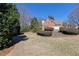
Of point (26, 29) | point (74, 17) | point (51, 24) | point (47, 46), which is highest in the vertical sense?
point (74, 17)

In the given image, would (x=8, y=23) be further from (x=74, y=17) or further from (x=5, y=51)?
(x=74, y=17)

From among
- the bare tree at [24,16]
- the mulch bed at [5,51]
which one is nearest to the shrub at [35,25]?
the bare tree at [24,16]

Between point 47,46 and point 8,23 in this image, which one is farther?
point 8,23

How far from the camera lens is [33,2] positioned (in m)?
5.53

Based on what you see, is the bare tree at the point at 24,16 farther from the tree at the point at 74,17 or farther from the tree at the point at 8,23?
the tree at the point at 74,17

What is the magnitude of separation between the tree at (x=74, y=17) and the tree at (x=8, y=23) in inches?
50.9

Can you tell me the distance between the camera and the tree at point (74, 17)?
5.52 m

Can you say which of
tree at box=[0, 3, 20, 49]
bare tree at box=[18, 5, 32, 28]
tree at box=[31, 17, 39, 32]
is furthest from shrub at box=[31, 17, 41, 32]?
tree at box=[0, 3, 20, 49]

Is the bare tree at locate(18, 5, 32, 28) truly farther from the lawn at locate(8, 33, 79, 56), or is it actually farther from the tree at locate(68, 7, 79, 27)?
the tree at locate(68, 7, 79, 27)

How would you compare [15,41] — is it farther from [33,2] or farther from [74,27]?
[74,27]

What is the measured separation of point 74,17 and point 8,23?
1671 millimetres

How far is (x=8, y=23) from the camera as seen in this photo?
5.90 meters

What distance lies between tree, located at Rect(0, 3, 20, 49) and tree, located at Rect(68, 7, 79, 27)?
1293 mm

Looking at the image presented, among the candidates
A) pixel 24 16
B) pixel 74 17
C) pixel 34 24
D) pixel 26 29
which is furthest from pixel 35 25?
pixel 74 17
